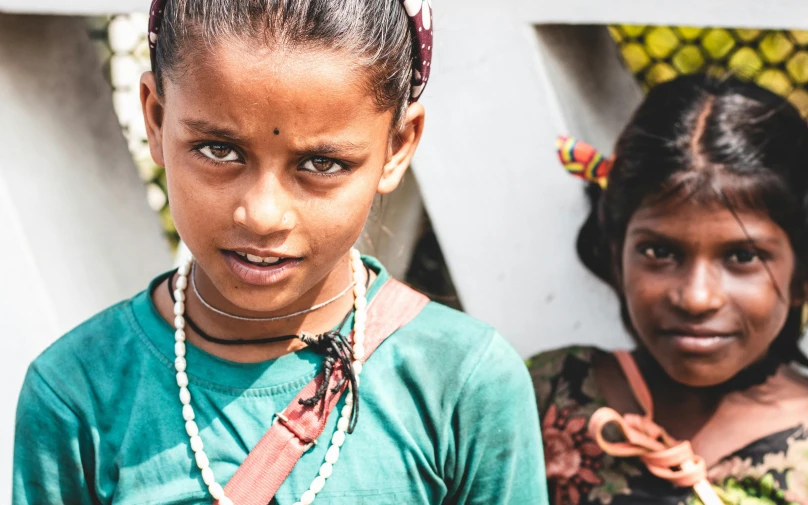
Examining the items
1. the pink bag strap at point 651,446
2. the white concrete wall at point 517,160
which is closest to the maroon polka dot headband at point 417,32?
the white concrete wall at point 517,160

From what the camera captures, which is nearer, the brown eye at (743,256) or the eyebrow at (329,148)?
the eyebrow at (329,148)

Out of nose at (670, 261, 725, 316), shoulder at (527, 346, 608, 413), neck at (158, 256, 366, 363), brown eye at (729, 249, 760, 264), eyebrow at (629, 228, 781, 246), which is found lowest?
shoulder at (527, 346, 608, 413)

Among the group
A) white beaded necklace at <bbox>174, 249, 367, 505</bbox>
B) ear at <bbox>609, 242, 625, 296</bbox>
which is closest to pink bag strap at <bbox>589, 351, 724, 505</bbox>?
ear at <bbox>609, 242, 625, 296</bbox>

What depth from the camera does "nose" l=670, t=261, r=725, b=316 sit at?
6.59 feet

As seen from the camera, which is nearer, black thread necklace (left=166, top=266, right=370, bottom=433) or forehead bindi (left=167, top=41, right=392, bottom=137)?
forehead bindi (left=167, top=41, right=392, bottom=137)

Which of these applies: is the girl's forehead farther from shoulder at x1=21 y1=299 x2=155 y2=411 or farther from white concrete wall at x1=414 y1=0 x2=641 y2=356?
shoulder at x1=21 y1=299 x2=155 y2=411

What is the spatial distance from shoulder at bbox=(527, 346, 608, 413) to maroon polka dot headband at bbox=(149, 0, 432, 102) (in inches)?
44.1

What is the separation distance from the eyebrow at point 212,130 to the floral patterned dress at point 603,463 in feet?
4.41

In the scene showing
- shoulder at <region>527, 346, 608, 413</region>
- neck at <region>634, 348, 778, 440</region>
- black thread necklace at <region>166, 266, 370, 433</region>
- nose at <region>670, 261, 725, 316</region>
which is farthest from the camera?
shoulder at <region>527, 346, 608, 413</region>

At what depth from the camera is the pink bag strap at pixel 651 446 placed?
2.06 meters

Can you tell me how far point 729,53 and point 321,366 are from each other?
1881mm

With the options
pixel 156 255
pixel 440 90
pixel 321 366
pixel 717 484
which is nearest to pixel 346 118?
pixel 321 366

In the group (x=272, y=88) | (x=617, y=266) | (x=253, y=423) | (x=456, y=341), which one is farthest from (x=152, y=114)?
(x=617, y=266)

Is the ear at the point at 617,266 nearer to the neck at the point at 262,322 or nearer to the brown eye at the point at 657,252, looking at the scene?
the brown eye at the point at 657,252
